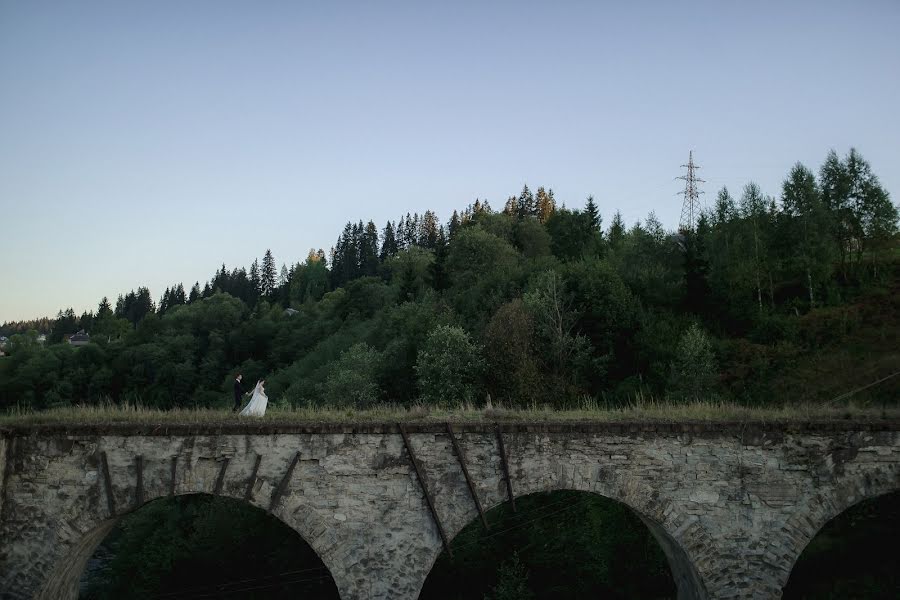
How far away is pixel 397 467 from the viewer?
1295cm

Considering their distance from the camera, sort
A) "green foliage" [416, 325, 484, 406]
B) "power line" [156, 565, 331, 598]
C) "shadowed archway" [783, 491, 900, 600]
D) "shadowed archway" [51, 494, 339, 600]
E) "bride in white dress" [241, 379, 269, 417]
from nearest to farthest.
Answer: "bride in white dress" [241, 379, 269, 417], "shadowed archway" [783, 491, 900, 600], "power line" [156, 565, 331, 598], "shadowed archway" [51, 494, 339, 600], "green foliage" [416, 325, 484, 406]

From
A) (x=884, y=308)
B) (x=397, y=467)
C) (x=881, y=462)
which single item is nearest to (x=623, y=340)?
(x=884, y=308)

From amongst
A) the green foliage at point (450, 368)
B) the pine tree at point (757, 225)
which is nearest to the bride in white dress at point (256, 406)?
the green foliage at point (450, 368)

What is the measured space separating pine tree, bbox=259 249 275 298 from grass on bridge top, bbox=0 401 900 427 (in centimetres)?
13802

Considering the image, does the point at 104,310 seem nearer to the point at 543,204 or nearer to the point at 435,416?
the point at 543,204

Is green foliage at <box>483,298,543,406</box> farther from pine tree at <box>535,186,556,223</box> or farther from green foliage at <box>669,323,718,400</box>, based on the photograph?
pine tree at <box>535,186,556,223</box>

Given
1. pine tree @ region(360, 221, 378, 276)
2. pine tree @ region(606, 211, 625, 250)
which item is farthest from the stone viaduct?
pine tree @ region(360, 221, 378, 276)

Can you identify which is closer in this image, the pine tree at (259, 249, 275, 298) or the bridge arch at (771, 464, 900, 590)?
the bridge arch at (771, 464, 900, 590)

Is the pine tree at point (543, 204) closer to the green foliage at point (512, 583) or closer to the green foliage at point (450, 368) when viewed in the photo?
the green foliage at point (450, 368)

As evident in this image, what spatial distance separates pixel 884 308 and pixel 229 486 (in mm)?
33808

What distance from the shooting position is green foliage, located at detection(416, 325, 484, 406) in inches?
1209

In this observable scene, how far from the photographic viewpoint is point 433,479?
1288cm

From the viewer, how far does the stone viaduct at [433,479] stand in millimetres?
12625

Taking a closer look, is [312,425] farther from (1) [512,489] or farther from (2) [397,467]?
(1) [512,489]
